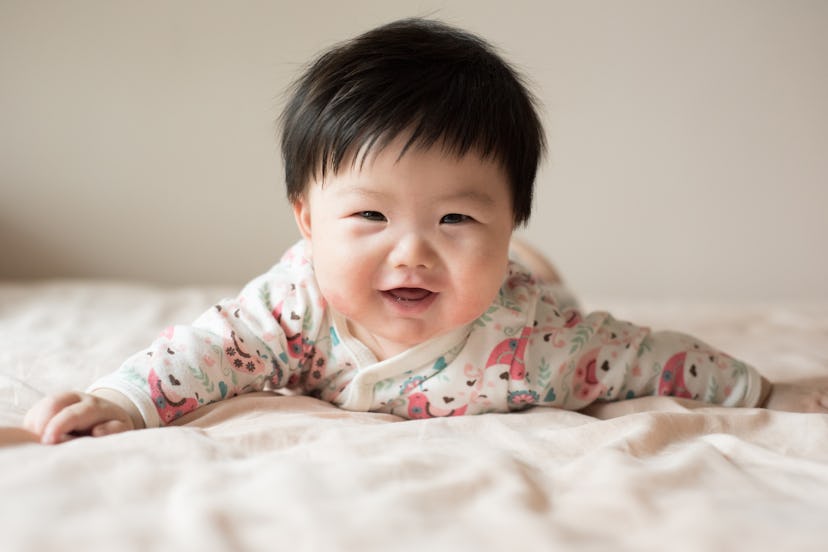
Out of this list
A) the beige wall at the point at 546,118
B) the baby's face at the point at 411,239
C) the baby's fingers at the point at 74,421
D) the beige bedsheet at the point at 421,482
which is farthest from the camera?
the beige wall at the point at 546,118

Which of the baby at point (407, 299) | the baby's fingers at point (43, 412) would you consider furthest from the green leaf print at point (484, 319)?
the baby's fingers at point (43, 412)

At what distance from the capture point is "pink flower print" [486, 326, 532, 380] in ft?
3.38

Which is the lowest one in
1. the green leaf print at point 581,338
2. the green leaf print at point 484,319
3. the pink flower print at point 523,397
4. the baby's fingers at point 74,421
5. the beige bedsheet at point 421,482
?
the pink flower print at point 523,397

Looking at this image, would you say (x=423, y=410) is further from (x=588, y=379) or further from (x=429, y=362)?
(x=588, y=379)

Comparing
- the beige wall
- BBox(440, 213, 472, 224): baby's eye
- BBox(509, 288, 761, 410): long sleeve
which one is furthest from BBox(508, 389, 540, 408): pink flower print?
the beige wall

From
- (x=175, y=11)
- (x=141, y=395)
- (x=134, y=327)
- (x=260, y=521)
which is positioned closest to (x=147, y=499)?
(x=260, y=521)

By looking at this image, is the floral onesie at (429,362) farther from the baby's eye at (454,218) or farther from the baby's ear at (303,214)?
the baby's eye at (454,218)

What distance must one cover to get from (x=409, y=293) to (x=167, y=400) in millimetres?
284

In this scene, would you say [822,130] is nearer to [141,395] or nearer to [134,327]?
[134,327]

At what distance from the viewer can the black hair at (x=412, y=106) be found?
2.93 ft

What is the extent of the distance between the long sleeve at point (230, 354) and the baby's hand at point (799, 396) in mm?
621

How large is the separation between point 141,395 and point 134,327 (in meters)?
0.59

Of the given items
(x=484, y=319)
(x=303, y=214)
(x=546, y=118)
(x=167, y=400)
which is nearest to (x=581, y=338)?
(x=484, y=319)

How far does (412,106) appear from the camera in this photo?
0.89 m
